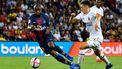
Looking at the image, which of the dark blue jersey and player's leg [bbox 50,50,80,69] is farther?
the dark blue jersey

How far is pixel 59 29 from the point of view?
27.0m

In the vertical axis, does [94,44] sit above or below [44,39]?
above

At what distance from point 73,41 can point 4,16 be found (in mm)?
4469

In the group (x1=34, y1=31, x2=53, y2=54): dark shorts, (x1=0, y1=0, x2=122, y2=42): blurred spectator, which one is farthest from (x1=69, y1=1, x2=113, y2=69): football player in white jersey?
(x1=0, y1=0, x2=122, y2=42): blurred spectator

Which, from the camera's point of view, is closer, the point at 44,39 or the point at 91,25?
the point at 91,25

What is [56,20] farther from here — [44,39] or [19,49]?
[44,39]

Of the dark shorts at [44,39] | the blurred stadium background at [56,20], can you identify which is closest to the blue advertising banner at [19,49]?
the blurred stadium background at [56,20]

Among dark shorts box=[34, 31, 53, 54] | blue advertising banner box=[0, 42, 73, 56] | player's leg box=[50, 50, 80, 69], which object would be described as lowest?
blue advertising banner box=[0, 42, 73, 56]

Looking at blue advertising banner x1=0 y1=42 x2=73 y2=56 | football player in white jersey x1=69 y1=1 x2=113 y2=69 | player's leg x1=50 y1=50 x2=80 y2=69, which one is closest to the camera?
player's leg x1=50 y1=50 x2=80 y2=69

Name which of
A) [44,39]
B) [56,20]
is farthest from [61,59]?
[56,20]

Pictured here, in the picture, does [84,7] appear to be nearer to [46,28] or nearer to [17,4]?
[46,28]

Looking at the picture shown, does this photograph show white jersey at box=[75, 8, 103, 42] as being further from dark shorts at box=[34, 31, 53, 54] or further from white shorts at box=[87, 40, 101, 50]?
dark shorts at box=[34, 31, 53, 54]

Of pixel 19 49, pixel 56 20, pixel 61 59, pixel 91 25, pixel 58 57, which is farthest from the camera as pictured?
pixel 56 20

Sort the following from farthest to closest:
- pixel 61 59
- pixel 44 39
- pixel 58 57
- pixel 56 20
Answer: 1. pixel 56 20
2. pixel 44 39
3. pixel 58 57
4. pixel 61 59
